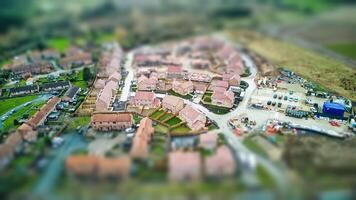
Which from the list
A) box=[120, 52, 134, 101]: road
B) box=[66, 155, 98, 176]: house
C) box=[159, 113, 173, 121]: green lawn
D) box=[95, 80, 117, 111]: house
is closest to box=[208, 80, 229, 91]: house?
box=[159, 113, 173, 121]: green lawn

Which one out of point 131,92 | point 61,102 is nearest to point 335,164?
point 131,92

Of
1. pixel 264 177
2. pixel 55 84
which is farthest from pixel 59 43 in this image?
pixel 264 177

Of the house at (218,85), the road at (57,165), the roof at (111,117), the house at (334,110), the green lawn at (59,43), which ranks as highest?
the green lawn at (59,43)

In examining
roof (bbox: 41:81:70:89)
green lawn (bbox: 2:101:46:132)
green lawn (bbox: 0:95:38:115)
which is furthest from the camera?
roof (bbox: 41:81:70:89)

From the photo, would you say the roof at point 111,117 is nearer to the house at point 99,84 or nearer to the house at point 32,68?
the house at point 99,84

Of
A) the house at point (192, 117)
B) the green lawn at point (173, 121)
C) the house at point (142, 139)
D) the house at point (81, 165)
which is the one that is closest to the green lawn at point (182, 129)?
the house at point (192, 117)

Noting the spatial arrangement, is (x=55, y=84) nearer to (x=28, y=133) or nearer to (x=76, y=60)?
(x=76, y=60)

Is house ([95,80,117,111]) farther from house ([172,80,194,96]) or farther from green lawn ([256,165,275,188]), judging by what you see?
green lawn ([256,165,275,188])
